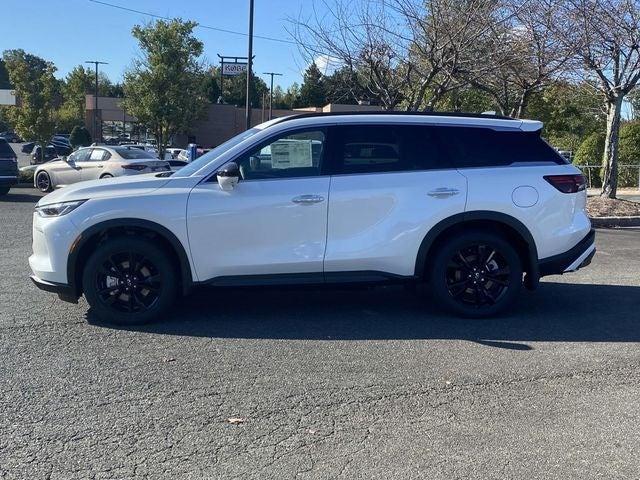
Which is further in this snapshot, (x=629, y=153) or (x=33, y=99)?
(x=33, y=99)

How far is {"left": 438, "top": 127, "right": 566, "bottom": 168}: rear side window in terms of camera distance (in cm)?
634

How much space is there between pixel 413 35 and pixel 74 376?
10.9 meters

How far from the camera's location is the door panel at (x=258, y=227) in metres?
5.85

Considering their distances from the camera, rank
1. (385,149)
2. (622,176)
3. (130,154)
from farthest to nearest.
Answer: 1. (622,176)
2. (130,154)
3. (385,149)

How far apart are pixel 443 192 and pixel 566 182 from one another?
4.04ft

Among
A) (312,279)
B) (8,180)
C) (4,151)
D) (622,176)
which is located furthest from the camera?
(622,176)

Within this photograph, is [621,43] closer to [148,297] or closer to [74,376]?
[148,297]

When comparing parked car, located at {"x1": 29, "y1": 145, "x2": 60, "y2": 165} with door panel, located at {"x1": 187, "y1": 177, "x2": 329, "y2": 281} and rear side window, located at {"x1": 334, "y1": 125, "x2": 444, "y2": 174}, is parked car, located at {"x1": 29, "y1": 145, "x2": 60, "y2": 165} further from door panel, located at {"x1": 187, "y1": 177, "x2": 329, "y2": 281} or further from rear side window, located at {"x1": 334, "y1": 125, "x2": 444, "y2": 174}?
rear side window, located at {"x1": 334, "y1": 125, "x2": 444, "y2": 174}

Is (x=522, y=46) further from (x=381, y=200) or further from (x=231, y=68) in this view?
(x=231, y=68)

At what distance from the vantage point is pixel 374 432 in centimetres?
394

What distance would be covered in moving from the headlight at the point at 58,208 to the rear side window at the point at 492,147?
345 centimetres

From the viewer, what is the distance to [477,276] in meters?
6.35

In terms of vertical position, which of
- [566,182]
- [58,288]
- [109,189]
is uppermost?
[566,182]

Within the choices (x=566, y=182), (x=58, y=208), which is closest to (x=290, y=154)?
(x=58, y=208)
